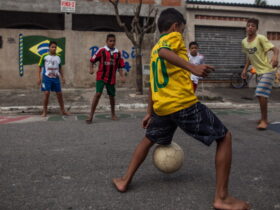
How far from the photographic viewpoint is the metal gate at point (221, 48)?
1422 cm

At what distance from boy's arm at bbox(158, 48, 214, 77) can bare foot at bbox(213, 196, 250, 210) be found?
Result: 3.27ft

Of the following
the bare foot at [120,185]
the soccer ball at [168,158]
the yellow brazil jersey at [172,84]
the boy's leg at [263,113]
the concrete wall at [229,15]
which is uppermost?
the concrete wall at [229,15]

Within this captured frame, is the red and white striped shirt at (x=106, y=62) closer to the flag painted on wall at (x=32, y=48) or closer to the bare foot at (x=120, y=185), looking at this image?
the bare foot at (x=120, y=185)

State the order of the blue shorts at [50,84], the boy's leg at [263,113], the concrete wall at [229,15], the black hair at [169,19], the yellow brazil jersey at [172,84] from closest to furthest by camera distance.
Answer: the yellow brazil jersey at [172,84], the black hair at [169,19], the boy's leg at [263,113], the blue shorts at [50,84], the concrete wall at [229,15]

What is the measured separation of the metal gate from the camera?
46.6 ft

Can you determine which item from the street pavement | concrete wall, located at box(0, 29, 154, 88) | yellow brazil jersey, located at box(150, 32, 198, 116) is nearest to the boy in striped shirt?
the street pavement

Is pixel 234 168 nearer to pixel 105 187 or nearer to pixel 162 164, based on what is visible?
pixel 162 164

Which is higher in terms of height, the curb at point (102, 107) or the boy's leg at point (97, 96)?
the boy's leg at point (97, 96)

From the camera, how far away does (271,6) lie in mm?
14523

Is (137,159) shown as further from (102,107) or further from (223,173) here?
(102,107)

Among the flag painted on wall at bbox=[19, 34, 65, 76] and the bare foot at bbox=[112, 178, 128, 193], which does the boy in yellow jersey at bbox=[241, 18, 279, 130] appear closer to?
the bare foot at bbox=[112, 178, 128, 193]

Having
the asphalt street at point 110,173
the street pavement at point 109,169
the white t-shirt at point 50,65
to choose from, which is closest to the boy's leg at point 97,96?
the street pavement at point 109,169

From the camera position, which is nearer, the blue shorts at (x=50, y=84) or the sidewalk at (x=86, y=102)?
the blue shorts at (x=50, y=84)

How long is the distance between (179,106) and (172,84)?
7.5 inches
